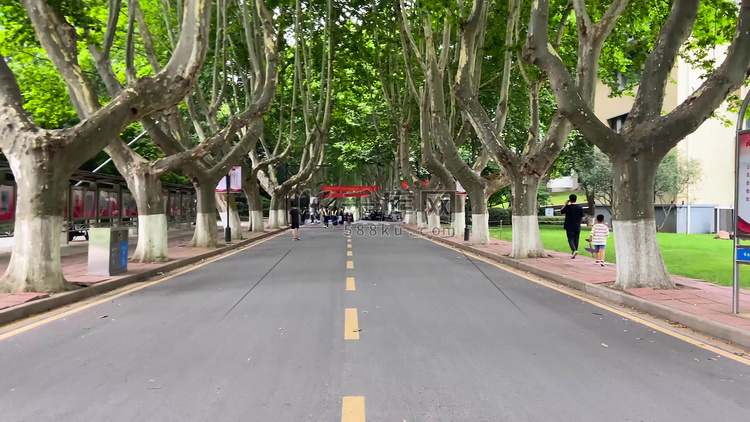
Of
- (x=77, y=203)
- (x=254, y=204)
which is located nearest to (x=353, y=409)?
(x=77, y=203)

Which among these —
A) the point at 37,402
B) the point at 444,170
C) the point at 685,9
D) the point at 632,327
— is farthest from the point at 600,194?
the point at 37,402

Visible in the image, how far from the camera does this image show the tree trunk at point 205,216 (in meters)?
19.0

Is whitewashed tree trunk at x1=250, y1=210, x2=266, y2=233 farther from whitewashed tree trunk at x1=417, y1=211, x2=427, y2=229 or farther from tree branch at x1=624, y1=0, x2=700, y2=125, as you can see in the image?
tree branch at x1=624, y1=0, x2=700, y2=125

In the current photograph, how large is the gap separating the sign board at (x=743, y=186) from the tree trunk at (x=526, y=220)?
8.01 meters

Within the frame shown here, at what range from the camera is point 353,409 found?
13.6 ft

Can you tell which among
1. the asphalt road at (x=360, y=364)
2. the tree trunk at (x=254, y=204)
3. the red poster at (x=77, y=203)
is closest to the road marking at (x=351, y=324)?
the asphalt road at (x=360, y=364)

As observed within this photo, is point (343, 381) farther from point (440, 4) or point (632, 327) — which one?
point (440, 4)

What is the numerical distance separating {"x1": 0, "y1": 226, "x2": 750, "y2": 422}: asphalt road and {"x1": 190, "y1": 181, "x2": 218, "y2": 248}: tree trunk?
10.0 meters

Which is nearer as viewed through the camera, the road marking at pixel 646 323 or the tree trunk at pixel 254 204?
the road marking at pixel 646 323

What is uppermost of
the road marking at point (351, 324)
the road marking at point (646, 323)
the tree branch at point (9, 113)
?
the tree branch at point (9, 113)

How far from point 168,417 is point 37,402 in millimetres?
1168

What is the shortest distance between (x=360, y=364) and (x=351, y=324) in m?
1.76

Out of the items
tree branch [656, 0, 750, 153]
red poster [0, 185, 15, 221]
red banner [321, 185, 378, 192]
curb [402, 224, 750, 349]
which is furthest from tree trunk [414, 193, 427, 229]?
tree branch [656, 0, 750, 153]

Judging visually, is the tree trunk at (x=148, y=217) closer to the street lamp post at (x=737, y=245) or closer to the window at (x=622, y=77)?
the street lamp post at (x=737, y=245)
